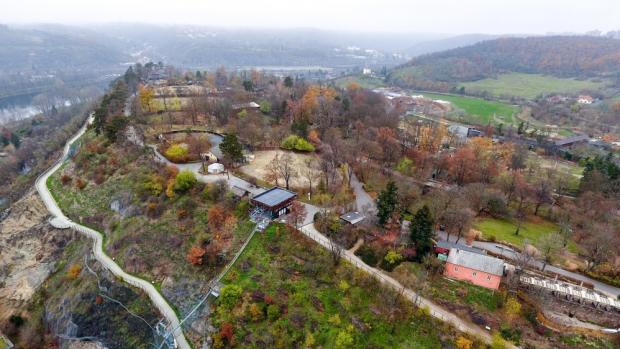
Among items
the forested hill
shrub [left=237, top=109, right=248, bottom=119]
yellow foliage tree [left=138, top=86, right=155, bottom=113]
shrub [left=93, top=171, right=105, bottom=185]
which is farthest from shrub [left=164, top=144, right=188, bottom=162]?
the forested hill

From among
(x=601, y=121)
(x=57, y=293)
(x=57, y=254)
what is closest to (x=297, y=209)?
(x=57, y=293)

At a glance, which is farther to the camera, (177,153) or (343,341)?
(177,153)

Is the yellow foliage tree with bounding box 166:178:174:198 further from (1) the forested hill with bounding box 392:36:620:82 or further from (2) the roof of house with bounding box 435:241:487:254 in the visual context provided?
(1) the forested hill with bounding box 392:36:620:82

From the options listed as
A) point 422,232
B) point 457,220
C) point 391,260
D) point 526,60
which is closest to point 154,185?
point 391,260

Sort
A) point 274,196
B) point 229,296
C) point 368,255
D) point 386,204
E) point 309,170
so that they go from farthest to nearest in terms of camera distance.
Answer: point 309,170
point 274,196
point 386,204
point 368,255
point 229,296

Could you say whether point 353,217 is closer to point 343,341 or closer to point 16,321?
point 343,341

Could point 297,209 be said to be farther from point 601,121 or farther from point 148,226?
point 601,121
